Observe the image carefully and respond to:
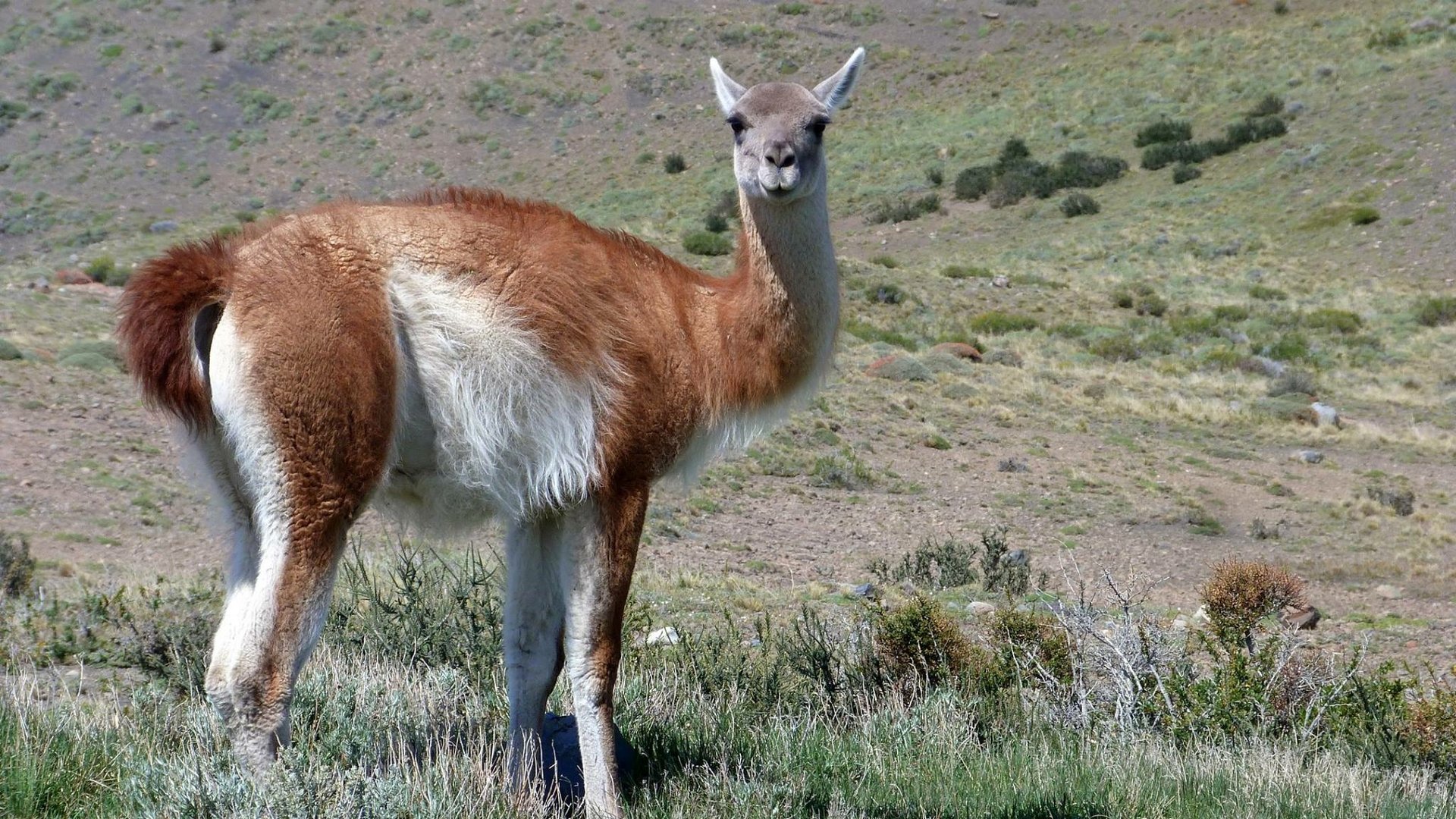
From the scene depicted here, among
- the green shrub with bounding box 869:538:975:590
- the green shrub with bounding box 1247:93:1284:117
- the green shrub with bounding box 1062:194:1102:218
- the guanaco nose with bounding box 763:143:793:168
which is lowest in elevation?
the green shrub with bounding box 869:538:975:590

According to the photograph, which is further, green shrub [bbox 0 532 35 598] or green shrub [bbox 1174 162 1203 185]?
green shrub [bbox 1174 162 1203 185]

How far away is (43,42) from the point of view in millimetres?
46812

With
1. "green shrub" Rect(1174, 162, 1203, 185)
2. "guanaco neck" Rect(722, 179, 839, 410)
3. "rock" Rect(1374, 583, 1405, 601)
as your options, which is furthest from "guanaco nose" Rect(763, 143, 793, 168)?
"green shrub" Rect(1174, 162, 1203, 185)

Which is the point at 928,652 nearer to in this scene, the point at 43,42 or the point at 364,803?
the point at 364,803

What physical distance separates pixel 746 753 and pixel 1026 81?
4835cm

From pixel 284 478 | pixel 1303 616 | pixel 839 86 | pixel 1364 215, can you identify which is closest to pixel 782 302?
pixel 839 86

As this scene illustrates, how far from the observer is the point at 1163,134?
43.0 meters

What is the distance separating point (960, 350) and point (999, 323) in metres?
3.57

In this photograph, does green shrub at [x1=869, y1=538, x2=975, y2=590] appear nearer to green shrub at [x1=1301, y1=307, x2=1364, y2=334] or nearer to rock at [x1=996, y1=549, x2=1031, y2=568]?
rock at [x1=996, y1=549, x2=1031, y2=568]

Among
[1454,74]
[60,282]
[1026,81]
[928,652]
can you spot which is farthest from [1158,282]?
[928,652]

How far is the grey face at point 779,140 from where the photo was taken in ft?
15.8

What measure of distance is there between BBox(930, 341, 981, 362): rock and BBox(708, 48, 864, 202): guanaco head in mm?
19427

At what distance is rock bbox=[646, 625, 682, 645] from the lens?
775 centimetres

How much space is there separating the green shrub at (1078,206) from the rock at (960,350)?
15942 mm
